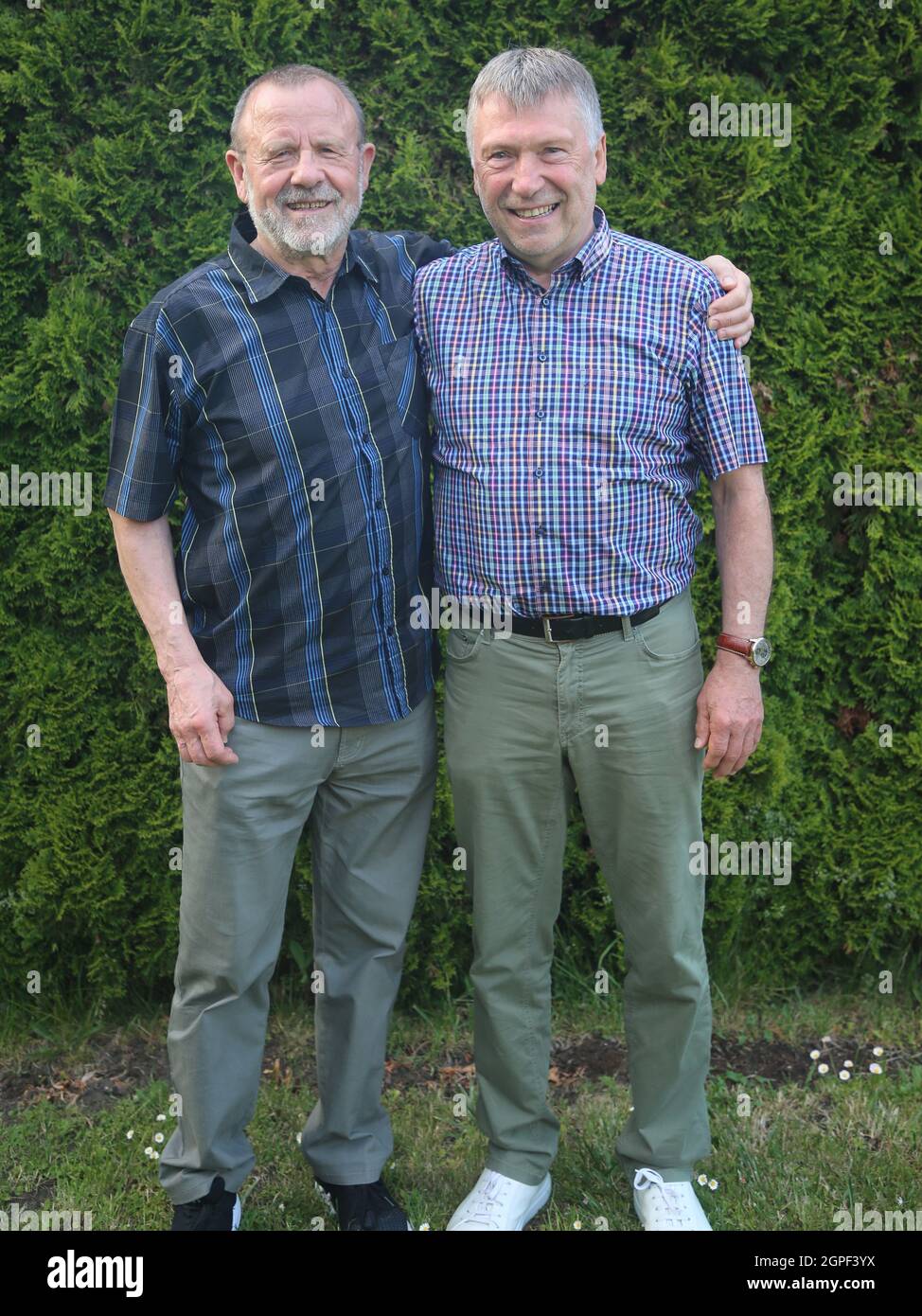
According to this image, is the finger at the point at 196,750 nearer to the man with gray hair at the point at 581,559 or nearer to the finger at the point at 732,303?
the man with gray hair at the point at 581,559

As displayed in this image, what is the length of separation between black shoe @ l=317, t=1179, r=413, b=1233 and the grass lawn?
0.07 meters

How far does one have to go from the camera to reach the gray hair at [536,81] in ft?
7.69

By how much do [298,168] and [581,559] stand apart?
0.97 metres

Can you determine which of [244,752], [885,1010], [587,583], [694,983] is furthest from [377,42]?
[885,1010]

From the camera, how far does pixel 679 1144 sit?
107 inches

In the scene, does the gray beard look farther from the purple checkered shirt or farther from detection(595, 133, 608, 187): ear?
detection(595, 133, 608, 187): ear

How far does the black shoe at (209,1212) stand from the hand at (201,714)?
0.95m

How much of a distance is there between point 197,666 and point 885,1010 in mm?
2403

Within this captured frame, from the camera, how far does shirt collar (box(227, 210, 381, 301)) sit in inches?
95.0

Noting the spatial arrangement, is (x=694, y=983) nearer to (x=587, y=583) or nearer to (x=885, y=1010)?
(x=587, y=583)

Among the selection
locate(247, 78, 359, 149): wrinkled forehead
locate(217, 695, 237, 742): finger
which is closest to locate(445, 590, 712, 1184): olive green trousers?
locate(217, 695, 237, 742): finger

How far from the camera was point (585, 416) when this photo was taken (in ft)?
7.95

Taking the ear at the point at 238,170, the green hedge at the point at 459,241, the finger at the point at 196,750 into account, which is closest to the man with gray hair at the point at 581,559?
the ear at the point at 238,170

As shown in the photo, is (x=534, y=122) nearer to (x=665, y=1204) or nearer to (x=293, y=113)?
(x=293, y=113)
